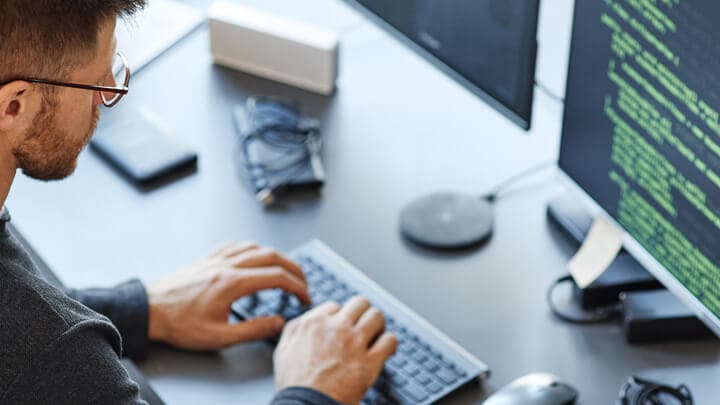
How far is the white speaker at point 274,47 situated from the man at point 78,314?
494 millimetres

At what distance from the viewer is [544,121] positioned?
5.78 feet

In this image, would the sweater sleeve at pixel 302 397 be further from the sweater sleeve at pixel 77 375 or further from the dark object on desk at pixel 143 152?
the dark object on desk at pixel 143 152

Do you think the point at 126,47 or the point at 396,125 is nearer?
the point at 396,125

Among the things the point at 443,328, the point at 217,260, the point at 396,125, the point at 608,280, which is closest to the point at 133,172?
the point at 217,260

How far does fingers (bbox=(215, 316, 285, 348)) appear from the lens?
1414 mm

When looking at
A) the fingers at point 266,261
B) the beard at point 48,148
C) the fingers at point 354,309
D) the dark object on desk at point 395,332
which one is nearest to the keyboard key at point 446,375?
the dark object on desk at point 395,332

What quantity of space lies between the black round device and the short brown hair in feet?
1.83

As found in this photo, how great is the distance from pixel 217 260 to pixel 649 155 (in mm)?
532

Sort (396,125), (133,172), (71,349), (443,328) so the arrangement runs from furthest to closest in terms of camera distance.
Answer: (396,125), (133,172), (443,328), (71,349)

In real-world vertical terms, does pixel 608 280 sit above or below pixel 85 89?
below

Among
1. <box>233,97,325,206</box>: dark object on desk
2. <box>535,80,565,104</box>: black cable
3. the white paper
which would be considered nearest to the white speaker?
<box>233,97,325,206</box>: dark object on desk

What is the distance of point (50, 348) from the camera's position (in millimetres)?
1116

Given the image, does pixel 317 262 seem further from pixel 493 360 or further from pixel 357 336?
pixel 493 360

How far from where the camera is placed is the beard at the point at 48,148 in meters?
1.15
